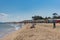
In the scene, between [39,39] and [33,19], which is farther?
[33,19]

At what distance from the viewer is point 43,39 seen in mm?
11492

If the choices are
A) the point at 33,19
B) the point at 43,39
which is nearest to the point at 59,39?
the point at 43,39

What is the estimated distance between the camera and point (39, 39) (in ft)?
37.7

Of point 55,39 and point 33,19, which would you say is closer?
point 55,39

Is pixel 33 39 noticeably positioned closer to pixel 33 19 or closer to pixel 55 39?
pixel 55 39

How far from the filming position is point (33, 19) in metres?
94.9

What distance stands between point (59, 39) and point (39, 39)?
4.77ft

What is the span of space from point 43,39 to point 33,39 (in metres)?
0.81

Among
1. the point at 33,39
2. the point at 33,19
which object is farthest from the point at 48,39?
the point at 33,19

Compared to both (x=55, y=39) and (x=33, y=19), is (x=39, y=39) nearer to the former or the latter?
(x=55, y=39)

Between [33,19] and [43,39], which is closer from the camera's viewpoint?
[43,39]

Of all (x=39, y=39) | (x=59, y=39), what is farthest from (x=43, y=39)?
(x=59, y=39)

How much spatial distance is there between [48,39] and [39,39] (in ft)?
2.11

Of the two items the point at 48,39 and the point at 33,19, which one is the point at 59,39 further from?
the point at 33,19
